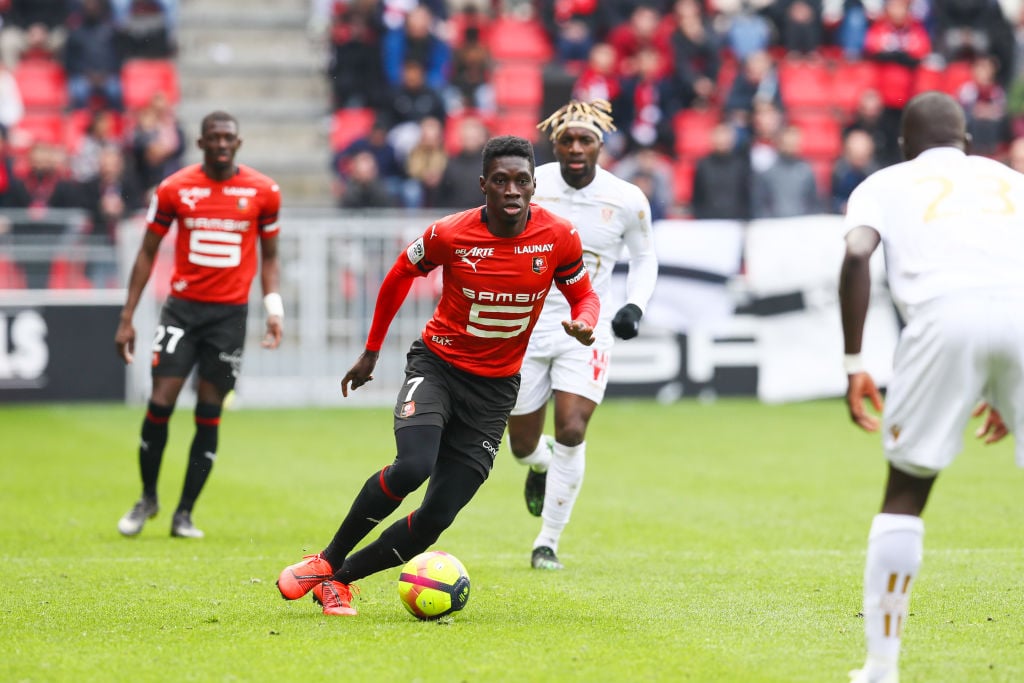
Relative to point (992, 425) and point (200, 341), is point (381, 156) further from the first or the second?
point (992, 425)

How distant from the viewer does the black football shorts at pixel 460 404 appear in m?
7.11

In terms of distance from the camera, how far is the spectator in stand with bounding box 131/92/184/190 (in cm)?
1944

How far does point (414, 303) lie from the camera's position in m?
18.1

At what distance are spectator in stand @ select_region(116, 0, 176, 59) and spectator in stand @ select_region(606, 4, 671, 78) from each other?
6.67m

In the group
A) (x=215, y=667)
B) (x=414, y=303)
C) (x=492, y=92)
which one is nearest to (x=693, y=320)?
(x=414, y=303)

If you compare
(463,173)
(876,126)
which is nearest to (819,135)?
(876,126)

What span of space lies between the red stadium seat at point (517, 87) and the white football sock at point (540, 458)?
14.1 meters

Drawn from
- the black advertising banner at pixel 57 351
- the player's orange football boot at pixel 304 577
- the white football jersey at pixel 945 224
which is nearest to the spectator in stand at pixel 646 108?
the black advertising banner at pixel 57 351

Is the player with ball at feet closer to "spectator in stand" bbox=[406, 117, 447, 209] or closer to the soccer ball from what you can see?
the soccer ball

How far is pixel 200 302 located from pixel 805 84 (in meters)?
15.0

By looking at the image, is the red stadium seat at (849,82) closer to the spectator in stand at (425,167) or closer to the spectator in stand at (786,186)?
the spectator in stand at (786,186)

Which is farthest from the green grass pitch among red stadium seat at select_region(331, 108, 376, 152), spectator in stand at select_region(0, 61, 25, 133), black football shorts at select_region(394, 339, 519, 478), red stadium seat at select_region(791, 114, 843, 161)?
red stadium seat at select_region(791, 114, 843, 161)

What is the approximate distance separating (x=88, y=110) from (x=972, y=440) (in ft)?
42.8

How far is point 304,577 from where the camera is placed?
280 inches
